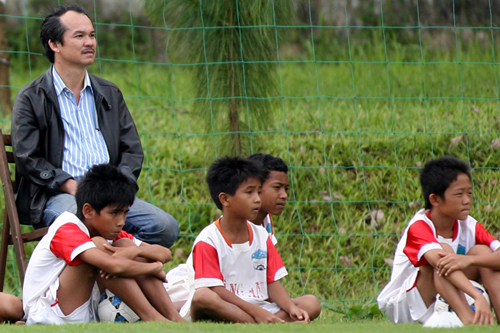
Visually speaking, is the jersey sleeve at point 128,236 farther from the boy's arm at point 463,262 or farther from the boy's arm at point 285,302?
the boy's arm at point 463,262

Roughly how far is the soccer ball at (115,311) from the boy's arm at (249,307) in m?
0.44

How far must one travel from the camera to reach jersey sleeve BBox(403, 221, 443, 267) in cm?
390

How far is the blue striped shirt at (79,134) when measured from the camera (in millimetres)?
4293

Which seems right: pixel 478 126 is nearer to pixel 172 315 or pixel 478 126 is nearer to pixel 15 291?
pixel 172 315

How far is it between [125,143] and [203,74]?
135 centimetres

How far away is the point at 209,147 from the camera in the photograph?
5.83 meters

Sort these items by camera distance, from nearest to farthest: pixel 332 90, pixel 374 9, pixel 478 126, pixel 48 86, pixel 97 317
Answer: pixel 97 317
pixel 48 86
pixel 478 126
pixel 332 90
pixel 374 9

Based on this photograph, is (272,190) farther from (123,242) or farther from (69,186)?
(69,186)

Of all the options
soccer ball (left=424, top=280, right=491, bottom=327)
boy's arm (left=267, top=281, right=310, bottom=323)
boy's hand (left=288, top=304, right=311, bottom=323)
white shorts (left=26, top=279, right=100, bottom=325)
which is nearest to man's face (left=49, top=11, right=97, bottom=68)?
white shorts (left=26, top=279, right=100, bottom=325)

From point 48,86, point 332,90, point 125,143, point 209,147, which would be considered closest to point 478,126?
point 332,90

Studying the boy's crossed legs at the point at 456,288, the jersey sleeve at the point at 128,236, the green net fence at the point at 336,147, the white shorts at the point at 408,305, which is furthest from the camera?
the green net fence at the point at 336,147

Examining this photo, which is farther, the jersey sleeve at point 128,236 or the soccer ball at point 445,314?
the jersey sleeve at point 128,236

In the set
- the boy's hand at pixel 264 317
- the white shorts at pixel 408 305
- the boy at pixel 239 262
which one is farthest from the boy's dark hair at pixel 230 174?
the white shorts at pixel 408 305

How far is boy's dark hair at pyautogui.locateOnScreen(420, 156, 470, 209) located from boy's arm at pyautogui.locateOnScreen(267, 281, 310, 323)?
0.94 metres
